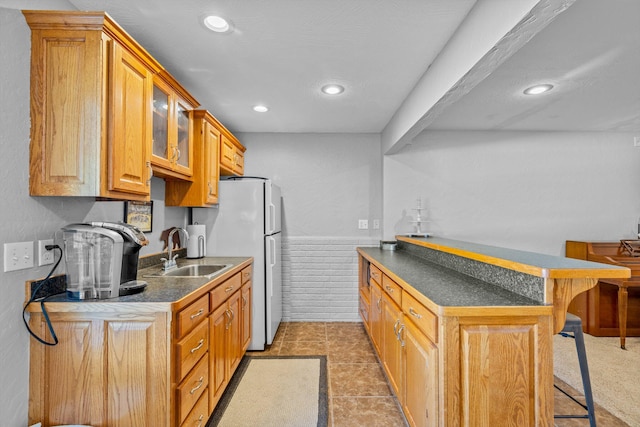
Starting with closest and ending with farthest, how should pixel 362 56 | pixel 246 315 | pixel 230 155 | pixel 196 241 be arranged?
pixel 362 56 < pixel 246 315 < pixel 196 241 < pixel 230 155

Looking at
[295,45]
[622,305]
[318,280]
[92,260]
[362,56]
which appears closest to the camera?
[92,260]

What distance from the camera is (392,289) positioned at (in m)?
2.14

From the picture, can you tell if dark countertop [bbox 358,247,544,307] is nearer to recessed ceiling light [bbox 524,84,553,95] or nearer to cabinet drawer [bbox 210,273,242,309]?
cabinet drawer [bbox 210,273,242,309]

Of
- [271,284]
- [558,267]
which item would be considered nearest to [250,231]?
[271,284]

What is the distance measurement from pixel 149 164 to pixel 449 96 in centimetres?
187

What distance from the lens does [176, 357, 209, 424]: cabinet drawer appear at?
4.85ft

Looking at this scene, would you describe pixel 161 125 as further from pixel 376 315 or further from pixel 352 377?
pixel 352 377

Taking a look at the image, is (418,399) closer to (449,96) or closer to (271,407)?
(271,407)

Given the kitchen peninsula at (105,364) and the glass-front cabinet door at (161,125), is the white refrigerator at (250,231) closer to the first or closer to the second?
the glass-front cabinet door at (161,125)

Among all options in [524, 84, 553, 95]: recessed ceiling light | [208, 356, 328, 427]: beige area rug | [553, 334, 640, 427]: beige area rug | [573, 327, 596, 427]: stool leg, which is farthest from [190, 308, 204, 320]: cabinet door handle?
[524, 84, 553, 95]: recessed ceiling light

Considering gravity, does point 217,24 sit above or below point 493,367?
above

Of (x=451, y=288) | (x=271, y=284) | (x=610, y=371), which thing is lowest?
(x=610, y=371)

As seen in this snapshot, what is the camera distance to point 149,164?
176 centimetres

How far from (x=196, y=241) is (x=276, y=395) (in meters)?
1.48
